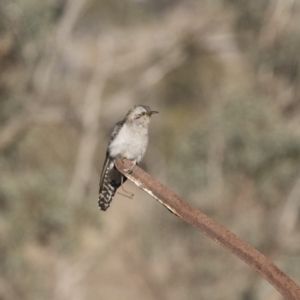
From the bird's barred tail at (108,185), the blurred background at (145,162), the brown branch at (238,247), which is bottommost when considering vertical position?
the brown branch at (238,247)

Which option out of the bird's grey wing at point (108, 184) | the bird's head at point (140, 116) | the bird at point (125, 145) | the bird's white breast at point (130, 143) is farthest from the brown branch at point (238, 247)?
the bird's head at point (140, 116)

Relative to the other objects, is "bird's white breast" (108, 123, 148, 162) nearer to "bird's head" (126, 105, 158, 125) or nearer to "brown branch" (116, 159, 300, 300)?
"bird's head" (126, 105, 158, 125)

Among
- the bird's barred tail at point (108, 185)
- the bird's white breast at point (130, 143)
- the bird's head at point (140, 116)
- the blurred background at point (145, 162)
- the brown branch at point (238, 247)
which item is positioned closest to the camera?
the brown branch at point (238, 247)

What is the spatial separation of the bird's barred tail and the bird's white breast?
11 cm

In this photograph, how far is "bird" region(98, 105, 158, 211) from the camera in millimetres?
3092

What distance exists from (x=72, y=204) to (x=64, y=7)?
2817mm

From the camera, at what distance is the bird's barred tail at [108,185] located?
3025mm

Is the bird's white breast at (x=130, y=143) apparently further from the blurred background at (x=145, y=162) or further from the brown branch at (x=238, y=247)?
the blurred background at (x=145, y=162)

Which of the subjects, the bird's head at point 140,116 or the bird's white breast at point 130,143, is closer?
the bird's white breast at point 130,143

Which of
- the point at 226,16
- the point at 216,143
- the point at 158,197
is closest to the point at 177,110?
the point at 226,16

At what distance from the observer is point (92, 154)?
35.6ft

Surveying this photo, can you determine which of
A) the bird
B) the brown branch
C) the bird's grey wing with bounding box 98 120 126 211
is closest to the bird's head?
the bird

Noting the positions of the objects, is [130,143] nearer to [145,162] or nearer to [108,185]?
[108,185]

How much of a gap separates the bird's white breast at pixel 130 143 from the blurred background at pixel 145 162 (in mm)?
5279
